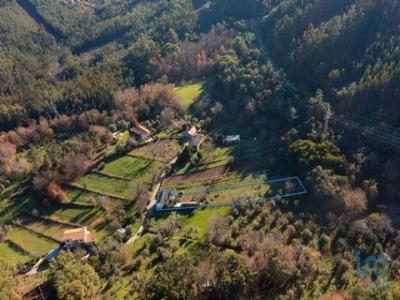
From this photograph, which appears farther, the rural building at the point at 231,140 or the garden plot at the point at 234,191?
the rural building at the point at 231,140

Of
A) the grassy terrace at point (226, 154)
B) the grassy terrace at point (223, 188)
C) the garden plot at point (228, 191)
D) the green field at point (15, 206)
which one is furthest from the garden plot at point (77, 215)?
the grassy terrace at point (226, 154)

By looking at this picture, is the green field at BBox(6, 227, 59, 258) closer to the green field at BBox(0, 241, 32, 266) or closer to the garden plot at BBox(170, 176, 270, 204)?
the green field at BBox(0, 241, 32, 266)

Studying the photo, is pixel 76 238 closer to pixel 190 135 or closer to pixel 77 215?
pixel 77 215

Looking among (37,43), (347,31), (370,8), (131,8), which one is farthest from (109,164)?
(131,8)

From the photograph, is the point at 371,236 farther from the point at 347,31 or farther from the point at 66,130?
the point at 66,130

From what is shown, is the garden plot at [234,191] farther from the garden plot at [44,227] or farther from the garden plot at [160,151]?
the garden plot at [44,227]

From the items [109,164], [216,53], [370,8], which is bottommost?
[109,164]

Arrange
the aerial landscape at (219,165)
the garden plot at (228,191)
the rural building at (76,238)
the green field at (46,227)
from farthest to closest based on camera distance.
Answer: the green field at (46,227) → the garden plot at (228,191) → the rural building at (76,238) → the aerial landscape at (219,165)
